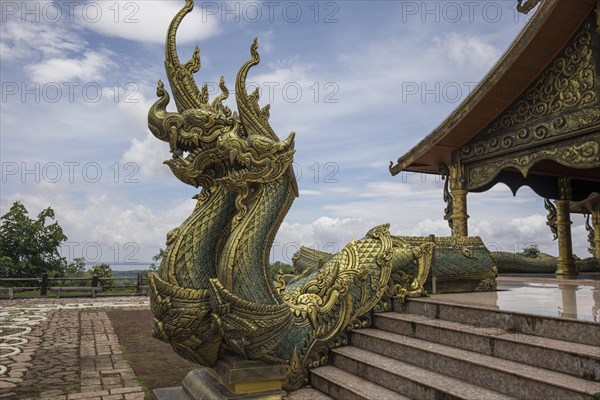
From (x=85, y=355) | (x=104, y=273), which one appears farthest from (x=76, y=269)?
(x=85, y=355)

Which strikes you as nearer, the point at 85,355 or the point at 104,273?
the point at 85,355

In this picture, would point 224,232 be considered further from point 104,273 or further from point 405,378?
point 104,273

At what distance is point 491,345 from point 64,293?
17.1 m

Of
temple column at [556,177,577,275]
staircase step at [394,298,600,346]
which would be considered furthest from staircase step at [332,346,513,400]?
temple column at [556,177,577,275]

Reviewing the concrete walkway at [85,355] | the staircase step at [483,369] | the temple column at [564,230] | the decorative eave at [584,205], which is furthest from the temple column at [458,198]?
the decorative eave at [584,205]

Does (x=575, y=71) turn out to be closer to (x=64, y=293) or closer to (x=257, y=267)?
(x=257, y=267)

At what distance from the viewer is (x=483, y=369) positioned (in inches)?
113

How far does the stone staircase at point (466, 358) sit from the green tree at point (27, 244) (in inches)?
710

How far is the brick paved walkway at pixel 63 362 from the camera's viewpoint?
12.8 feet

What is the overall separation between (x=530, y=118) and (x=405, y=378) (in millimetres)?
5568

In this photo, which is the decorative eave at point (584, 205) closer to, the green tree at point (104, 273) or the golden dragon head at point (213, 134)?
the golden dragon head at point (213, 134)

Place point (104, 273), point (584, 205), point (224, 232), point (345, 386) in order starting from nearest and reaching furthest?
point (345, 386) < point (224, 232) < point (584, 205) < point (104, 273)

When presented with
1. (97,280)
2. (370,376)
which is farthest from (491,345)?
(97,280)

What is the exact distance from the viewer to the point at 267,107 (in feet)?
11.4
